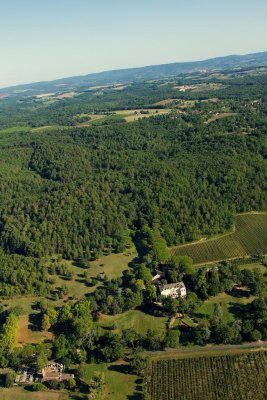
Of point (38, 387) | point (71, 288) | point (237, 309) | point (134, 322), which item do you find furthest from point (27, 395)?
point (237, 309)

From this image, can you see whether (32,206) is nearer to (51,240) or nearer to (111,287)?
(51,240)

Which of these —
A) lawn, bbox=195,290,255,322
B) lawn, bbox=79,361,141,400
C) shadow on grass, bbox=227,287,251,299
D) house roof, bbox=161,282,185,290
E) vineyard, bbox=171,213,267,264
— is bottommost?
lawn, bbox=79,361,141,400

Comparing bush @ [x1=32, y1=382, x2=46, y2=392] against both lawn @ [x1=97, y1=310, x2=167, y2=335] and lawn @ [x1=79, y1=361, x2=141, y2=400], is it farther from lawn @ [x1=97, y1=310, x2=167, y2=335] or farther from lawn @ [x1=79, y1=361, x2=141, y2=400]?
lawn @ [x1=97, y1=310, x2=167, y2=335]

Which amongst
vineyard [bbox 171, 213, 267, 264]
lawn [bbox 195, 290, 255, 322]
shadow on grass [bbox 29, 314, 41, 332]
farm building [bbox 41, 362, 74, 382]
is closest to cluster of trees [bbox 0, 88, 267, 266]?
vineyard [bbox 171, 213, 267, 264]

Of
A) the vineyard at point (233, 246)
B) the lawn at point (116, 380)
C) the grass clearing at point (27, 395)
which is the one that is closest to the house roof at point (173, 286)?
the vineyard at point (233, 246)

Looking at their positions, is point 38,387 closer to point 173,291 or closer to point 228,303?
point 173,291

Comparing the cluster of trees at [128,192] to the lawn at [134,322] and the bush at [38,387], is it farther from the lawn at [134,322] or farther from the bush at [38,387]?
the bush at [38,387]

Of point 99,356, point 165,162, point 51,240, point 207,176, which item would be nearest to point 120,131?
point 165,162
